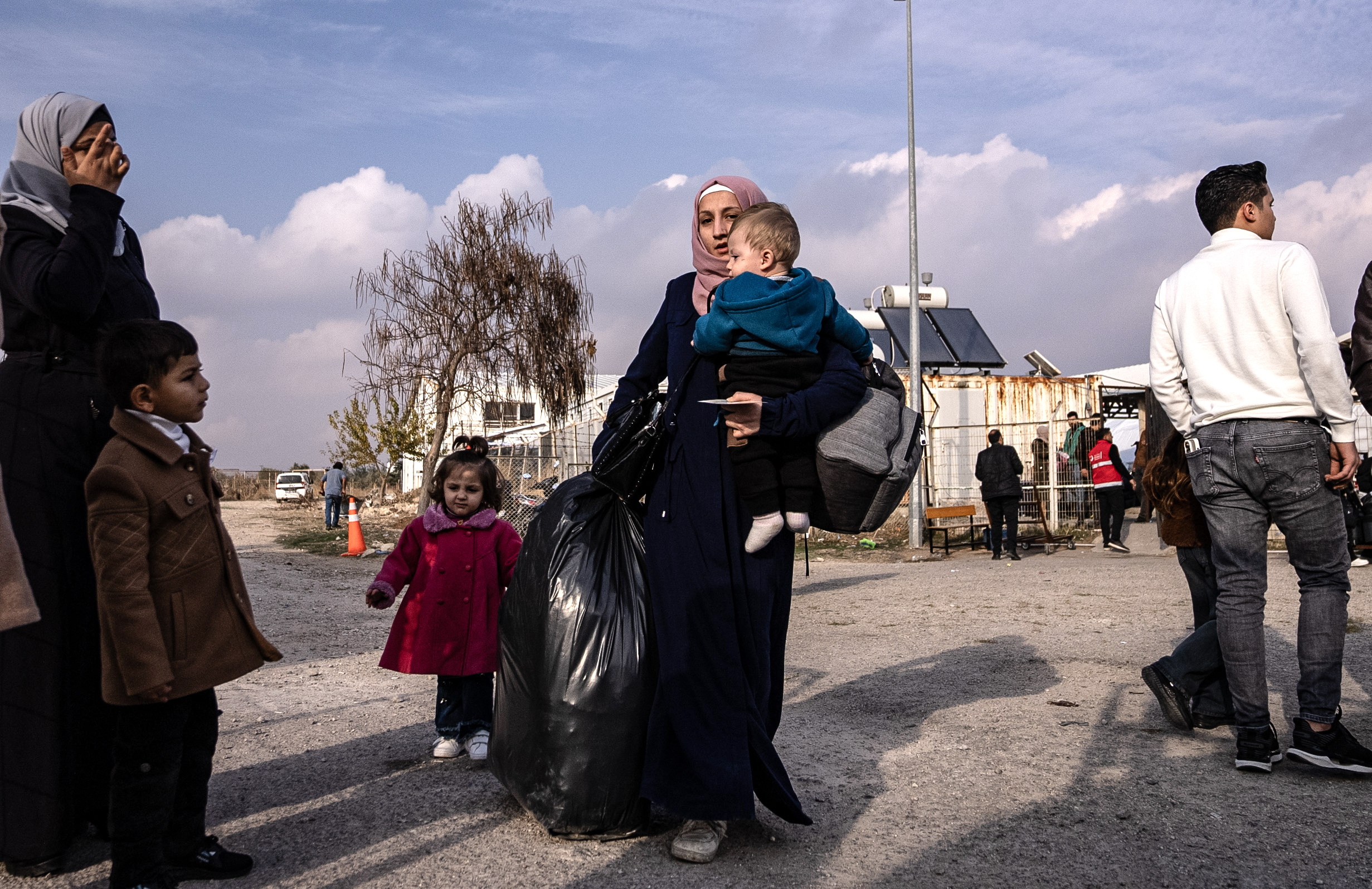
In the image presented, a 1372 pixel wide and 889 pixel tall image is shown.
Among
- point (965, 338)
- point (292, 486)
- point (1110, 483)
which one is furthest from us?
point (292, 486)

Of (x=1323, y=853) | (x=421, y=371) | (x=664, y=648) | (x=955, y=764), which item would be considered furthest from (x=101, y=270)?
(x=421, y=371)

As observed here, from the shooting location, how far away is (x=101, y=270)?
8.98ft

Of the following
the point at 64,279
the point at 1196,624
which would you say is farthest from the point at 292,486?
the point at 64,279

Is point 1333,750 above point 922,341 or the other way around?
the other way around

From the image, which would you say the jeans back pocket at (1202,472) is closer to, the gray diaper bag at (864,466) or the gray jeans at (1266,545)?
the gray jeans at (1266,545)

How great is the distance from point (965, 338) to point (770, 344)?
62.7ft

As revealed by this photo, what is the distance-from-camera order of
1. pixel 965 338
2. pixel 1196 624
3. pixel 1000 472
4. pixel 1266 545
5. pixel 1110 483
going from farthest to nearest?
pixel 965 338
pixel 1110 483
pixel 1000 472
pixel 1196 624
pixel 1266 545

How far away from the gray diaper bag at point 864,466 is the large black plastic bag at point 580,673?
621 mm

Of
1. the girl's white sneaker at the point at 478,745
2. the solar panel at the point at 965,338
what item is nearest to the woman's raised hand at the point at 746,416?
the girl's white sneaker at the point at 478,745

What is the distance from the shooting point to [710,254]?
10.2ft

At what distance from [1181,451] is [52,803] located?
396 cm

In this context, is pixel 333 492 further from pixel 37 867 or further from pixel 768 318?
pixel 768 318

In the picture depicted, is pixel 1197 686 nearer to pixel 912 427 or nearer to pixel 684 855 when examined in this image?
pixel 912 427

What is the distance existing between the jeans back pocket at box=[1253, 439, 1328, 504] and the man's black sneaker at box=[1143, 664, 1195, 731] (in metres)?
0.93
